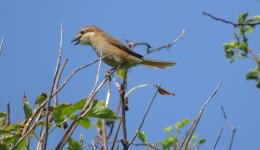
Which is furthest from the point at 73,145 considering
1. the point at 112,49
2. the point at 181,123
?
the point at 112,49

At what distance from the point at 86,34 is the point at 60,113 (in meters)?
4.17

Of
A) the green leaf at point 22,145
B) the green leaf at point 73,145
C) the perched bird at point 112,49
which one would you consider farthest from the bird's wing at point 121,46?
the green leaf at point 22,145

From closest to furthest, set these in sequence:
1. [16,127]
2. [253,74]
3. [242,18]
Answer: [16,127] < [253,74] < [242,18]

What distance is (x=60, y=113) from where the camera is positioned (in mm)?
1771

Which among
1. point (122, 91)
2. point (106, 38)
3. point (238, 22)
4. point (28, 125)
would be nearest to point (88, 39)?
point (106, 38)

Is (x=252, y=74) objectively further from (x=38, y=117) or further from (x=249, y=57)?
(x=38, y=117)

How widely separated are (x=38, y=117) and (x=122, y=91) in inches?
18.0

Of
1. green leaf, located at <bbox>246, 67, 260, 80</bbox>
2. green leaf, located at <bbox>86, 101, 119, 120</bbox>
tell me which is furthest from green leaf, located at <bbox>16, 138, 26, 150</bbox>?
green leaf, located at <bbox>246, 67, 260, 80</bbox>

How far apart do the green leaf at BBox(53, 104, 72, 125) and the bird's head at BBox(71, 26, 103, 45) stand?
13.4ft

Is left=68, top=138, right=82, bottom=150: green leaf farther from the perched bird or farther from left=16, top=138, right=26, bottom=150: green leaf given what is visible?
the perched bird

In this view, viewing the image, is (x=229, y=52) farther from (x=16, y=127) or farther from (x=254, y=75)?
(x=16, y=127)

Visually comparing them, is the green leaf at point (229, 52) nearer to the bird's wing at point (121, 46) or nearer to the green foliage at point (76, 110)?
the bird's wing at point (121, 46)

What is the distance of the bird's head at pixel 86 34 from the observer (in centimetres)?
585

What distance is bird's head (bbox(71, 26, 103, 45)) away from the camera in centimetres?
585
